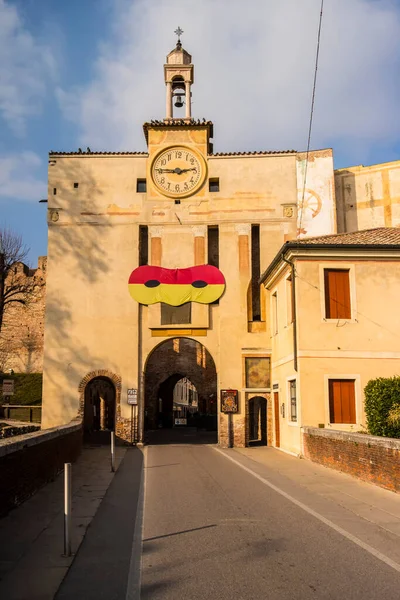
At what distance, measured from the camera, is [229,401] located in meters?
27.1

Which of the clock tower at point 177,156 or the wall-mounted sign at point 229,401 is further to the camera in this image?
the clock tower at point 177,156

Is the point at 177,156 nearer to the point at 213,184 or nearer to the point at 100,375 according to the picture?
the point at 213,184

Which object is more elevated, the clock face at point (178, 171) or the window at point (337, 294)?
the clock face at point (178, 171)

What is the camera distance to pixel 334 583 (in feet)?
19.2

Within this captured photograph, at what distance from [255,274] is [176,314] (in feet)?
14.1

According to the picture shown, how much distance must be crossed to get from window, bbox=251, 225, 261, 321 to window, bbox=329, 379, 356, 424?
782cm

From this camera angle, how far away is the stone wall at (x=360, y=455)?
1203 centimetres

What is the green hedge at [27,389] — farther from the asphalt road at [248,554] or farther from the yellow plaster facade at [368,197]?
the asphalt road at [248,554]

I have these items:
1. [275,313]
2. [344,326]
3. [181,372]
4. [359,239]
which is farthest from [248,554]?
[181,372]

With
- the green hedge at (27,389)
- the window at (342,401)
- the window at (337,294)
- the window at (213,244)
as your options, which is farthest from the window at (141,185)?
the green hedge at (27,389)

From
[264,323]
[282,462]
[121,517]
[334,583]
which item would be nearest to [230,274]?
[264,323]

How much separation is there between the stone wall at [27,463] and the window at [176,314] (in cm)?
1294

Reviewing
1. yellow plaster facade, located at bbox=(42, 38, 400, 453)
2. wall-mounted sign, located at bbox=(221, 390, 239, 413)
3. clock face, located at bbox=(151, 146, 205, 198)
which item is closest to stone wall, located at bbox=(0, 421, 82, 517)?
wall-mounted sign, located at bbox=(221, 390, 239, 413)

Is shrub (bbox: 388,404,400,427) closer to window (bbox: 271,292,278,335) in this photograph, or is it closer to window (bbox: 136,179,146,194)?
window (bbox: 271,292,278,335)
